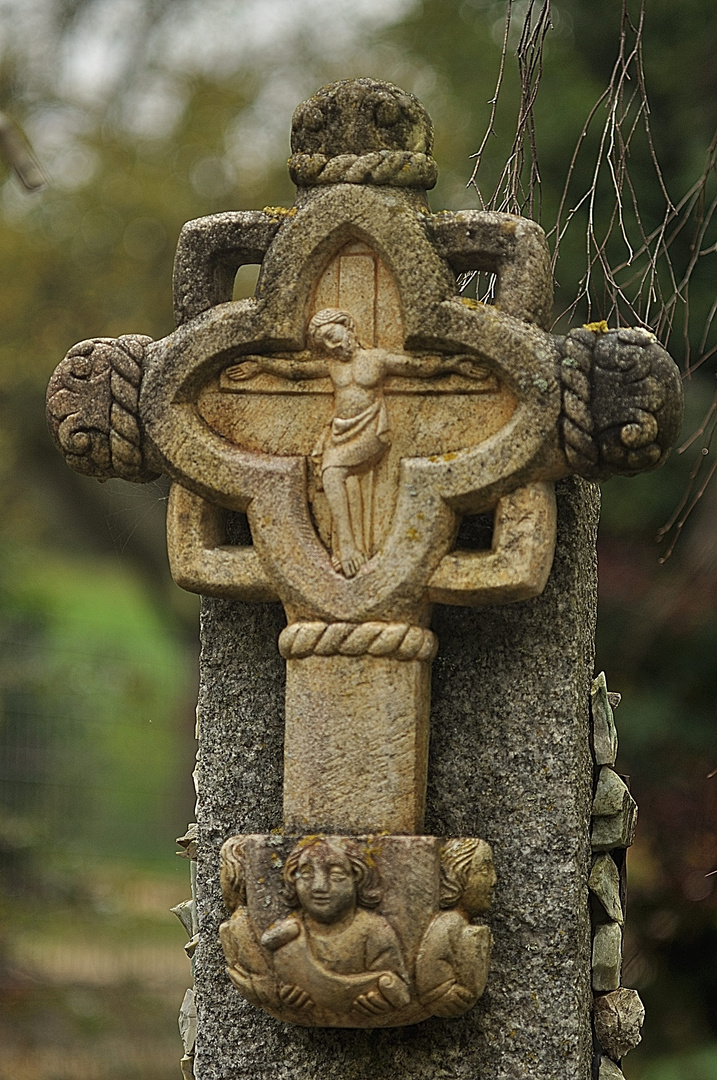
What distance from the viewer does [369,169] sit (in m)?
2.51

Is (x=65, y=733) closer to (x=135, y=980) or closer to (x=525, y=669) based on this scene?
(x=135, y=980)

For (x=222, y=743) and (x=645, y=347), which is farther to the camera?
(x=222, y=743)

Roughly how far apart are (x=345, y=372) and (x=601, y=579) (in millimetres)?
3412

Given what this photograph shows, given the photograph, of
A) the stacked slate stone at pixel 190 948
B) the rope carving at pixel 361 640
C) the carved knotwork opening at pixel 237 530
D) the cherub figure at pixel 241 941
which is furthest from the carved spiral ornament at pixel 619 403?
the stacked slate stone at pixel 190 948

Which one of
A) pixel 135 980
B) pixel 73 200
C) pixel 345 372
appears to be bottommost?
pixel 135 980

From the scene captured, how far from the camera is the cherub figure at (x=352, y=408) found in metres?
2.48

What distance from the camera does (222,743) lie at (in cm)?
271

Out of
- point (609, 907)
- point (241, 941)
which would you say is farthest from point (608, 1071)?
point (241, 941)

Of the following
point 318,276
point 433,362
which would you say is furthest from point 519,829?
point 318,276

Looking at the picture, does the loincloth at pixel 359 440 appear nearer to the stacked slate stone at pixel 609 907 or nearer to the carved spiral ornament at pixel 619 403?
the carved spiral ornament at pixel 619 403

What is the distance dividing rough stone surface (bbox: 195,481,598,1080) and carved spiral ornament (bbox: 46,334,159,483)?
37 centimetres

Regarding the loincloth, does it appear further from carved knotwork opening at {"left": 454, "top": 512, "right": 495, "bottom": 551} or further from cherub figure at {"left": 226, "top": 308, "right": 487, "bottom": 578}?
carved knotwork opening at {"left": 454, "top": 512, "right": 495, "bottom": 551}

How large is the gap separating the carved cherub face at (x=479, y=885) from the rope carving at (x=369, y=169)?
116cm

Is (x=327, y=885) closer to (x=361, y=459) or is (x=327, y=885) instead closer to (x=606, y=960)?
(x=606, y=960)
